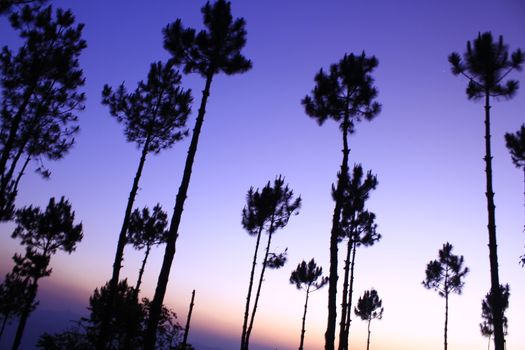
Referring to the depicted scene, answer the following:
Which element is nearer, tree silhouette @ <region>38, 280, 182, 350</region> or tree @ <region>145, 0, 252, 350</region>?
tree @ <region>145, 0, 252, 350</region>

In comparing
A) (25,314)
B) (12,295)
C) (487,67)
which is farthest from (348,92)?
(12,295)

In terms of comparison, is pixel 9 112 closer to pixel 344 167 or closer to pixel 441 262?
pixel 344 167

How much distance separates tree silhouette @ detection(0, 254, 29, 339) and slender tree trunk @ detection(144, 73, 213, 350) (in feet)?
66.0

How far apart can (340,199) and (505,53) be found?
7878 millimetres

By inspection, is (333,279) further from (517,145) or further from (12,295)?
(12,295)

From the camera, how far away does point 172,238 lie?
970 centimetres

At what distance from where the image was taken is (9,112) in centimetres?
1446

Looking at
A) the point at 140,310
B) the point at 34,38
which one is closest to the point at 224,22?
the point at 34,38

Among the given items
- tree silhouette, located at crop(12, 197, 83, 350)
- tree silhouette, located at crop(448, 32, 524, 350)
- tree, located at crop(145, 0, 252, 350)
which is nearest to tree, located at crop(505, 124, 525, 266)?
tree silhouette, located at crop(448, 32, 524, 350)

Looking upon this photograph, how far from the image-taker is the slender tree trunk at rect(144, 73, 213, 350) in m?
8.98

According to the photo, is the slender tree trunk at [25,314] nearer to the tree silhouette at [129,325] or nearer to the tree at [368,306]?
the tree silhouette at [129,325]

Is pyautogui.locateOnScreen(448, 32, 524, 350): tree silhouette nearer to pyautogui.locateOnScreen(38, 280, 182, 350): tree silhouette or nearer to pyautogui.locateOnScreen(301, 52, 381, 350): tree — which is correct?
pyautogui.locateOnScreen(301, 52, 381, 350): tree

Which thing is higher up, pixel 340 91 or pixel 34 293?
pixel 340 91

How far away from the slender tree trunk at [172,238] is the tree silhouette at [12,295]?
20.1m
